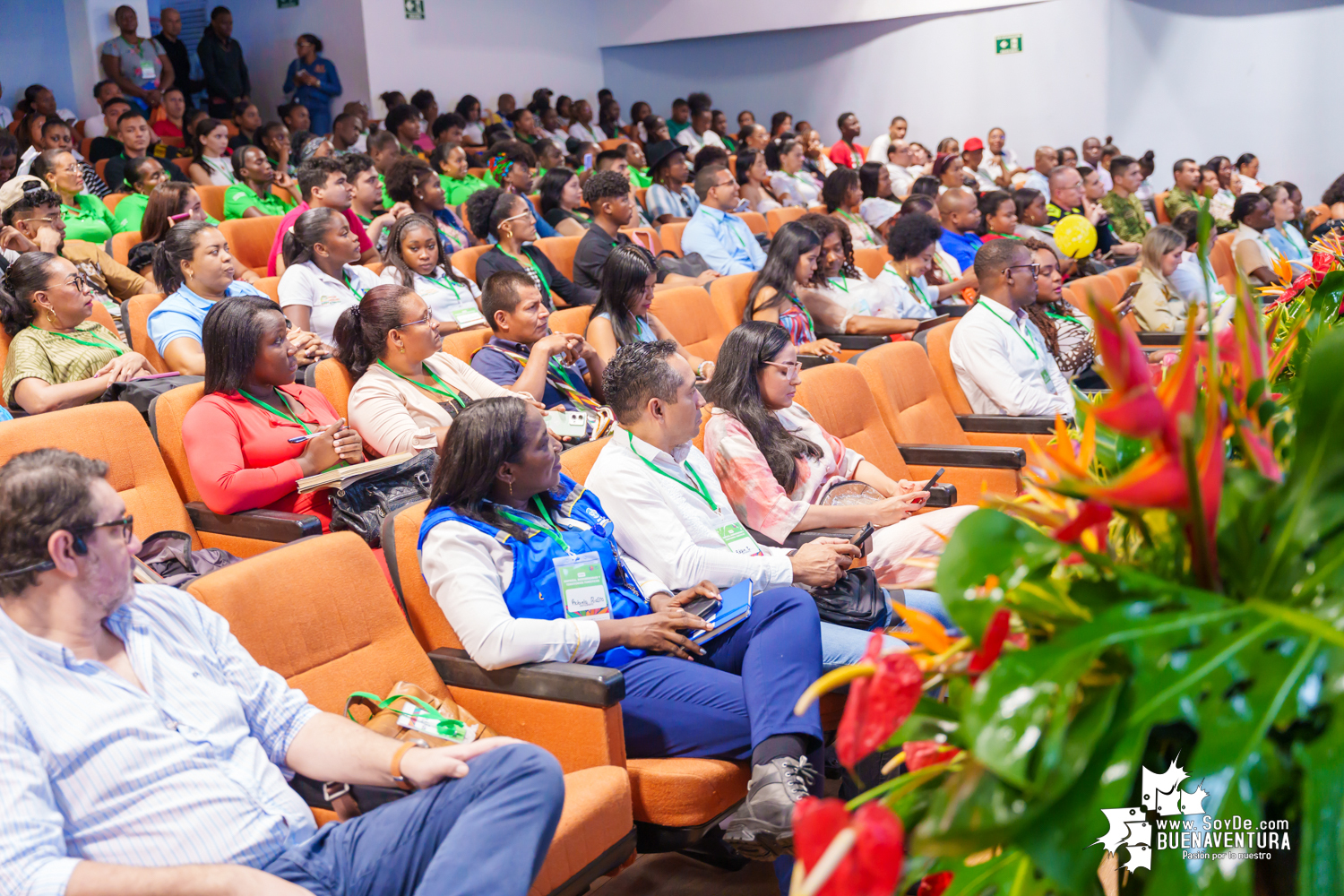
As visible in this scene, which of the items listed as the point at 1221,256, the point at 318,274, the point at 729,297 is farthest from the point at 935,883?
the point at 1221,256

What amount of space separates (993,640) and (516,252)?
426cm

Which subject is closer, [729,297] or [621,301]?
[621,301]

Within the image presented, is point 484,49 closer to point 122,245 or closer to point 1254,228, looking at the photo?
point 122,245

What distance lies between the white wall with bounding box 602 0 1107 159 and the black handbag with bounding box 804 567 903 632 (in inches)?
350

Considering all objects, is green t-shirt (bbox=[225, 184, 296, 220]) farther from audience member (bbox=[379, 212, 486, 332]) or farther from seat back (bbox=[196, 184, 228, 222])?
audience member (bbox=[379, 212, 486, 332])

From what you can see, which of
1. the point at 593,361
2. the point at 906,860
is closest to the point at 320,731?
the point at 906,860

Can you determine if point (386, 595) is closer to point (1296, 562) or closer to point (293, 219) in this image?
point (1296, 562)

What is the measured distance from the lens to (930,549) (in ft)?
8.83

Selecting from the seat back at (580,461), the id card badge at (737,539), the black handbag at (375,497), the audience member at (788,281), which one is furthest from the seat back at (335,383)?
the audience member at (788,281)

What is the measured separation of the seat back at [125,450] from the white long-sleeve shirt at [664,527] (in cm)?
101

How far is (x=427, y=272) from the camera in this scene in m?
4.12

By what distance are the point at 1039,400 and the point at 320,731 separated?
270 centimetres

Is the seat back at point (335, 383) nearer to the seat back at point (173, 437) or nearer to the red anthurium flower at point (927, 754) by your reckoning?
the seat back at point (173, 437)

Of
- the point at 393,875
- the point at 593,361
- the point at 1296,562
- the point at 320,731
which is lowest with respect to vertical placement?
the point at 393,875
